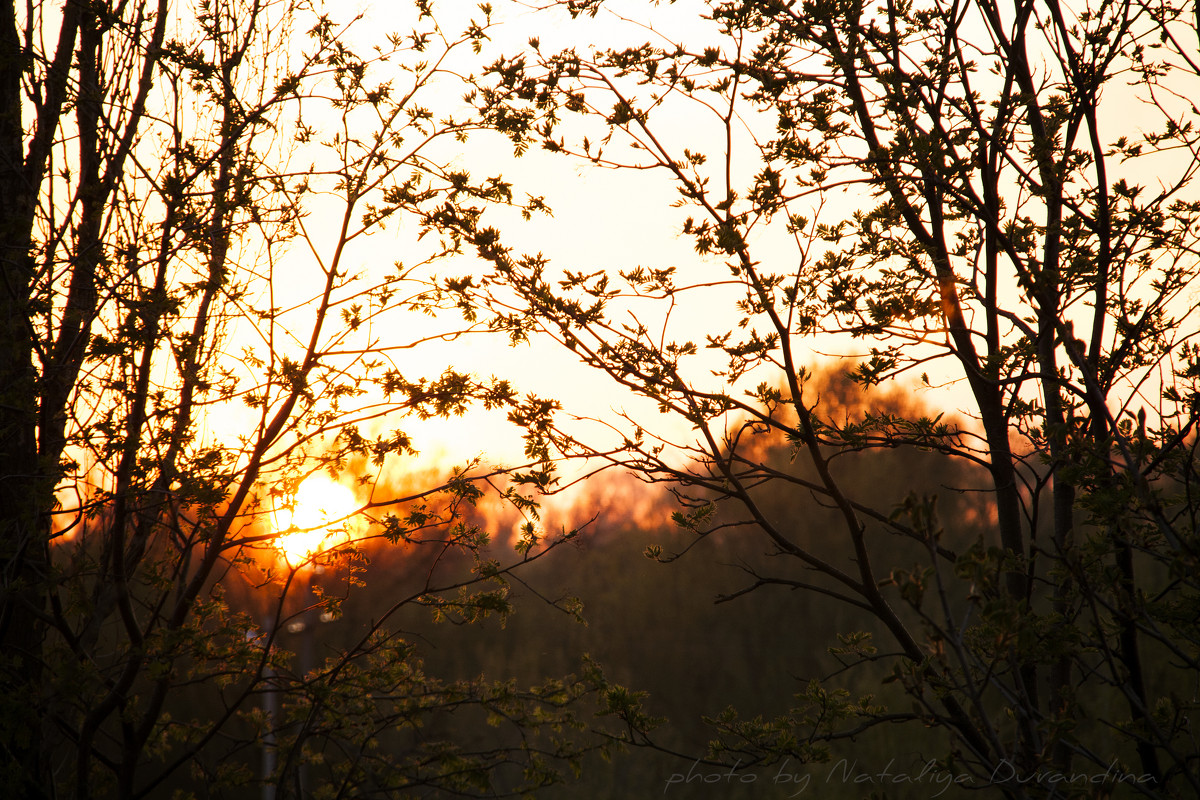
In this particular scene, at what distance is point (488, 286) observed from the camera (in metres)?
3.45

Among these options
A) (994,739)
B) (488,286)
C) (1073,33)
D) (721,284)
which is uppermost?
(1073,33)

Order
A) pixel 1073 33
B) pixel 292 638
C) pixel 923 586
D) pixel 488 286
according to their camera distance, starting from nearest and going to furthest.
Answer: pixel 923 586
pixel 488 286
pixel 1073 33
pixel 292 638

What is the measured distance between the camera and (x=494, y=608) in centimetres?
363

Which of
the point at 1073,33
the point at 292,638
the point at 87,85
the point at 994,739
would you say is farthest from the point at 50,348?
the point at 292,638

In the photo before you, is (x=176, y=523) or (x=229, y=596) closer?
(x=176, y=523)

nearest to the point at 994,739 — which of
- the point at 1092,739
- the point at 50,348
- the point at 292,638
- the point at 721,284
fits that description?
the point at 721,284

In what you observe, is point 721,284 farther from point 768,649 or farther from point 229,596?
point 768,649

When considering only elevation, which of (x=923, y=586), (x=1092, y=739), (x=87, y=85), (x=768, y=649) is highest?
(x=87, y=85)

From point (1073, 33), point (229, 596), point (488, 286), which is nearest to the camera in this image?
point (488, 286)

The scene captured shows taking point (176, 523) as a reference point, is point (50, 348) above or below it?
above

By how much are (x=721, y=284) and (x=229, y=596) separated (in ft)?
52.3

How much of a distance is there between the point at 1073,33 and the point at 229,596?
16745mm

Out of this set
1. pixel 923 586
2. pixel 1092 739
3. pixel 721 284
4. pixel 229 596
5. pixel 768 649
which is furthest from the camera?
pixel 768 649

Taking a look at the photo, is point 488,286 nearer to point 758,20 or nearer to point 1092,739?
point 758,20
